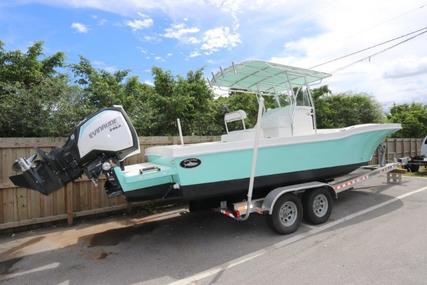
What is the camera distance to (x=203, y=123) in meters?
9.29

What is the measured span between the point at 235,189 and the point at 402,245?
2509 mm

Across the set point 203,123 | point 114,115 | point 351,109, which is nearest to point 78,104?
point 114,115

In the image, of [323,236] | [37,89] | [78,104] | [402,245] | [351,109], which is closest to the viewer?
[402,245]

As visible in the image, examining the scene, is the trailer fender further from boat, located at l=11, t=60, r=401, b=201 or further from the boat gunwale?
the boat gunwale

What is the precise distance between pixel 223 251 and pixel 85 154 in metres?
2.39

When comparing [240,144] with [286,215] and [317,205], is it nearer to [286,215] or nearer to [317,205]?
[286,215]

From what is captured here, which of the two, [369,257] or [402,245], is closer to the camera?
[369,257]

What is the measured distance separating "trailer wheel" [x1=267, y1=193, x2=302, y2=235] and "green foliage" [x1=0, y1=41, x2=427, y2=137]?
11.6ft

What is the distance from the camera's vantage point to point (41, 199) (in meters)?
5.91

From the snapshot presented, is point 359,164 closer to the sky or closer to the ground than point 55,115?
closer to the ground

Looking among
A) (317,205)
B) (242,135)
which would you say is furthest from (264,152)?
(317,205)

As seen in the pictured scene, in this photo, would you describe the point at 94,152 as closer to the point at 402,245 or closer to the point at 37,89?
the point at 37,89

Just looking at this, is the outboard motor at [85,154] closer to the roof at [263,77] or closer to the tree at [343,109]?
the roof at [263,77]

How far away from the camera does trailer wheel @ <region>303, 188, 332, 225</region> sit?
5516 millimetres
